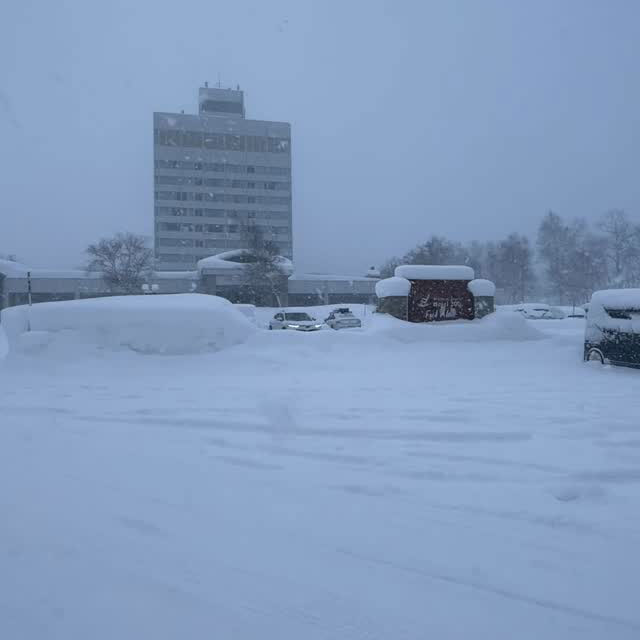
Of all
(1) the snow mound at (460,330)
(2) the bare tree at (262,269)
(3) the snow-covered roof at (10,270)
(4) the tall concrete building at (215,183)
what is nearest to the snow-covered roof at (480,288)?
(1) the snow mound at (460,330)

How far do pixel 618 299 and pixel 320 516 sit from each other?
9287mm

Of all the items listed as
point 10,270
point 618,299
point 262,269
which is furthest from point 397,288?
point 10,270

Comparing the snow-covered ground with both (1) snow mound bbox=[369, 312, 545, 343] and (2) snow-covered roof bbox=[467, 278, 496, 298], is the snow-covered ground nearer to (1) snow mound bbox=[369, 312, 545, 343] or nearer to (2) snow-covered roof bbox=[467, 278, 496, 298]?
(1) snow mound bbox=[369, 312, 545, 343]

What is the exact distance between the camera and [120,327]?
1073cm

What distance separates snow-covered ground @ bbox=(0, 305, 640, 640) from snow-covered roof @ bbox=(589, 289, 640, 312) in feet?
11.1

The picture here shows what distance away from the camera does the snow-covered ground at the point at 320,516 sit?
2215 mm

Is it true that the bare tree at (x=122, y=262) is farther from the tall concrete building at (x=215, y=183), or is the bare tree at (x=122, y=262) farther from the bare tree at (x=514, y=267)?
the bare tree at (x=514, y=267)

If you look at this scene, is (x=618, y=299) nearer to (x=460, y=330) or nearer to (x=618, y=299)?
(x=618, y=299)

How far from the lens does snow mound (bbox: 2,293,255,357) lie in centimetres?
1045

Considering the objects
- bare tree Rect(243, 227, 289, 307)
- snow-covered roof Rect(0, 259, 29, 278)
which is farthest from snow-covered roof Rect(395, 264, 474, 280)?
snow-covered roof Rect(0, 259, 29, 278)

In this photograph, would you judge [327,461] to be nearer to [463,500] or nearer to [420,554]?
[463,500]

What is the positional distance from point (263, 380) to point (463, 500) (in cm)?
566

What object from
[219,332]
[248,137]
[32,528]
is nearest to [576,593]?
[32,528]

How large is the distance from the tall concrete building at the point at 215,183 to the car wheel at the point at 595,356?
254 feet
